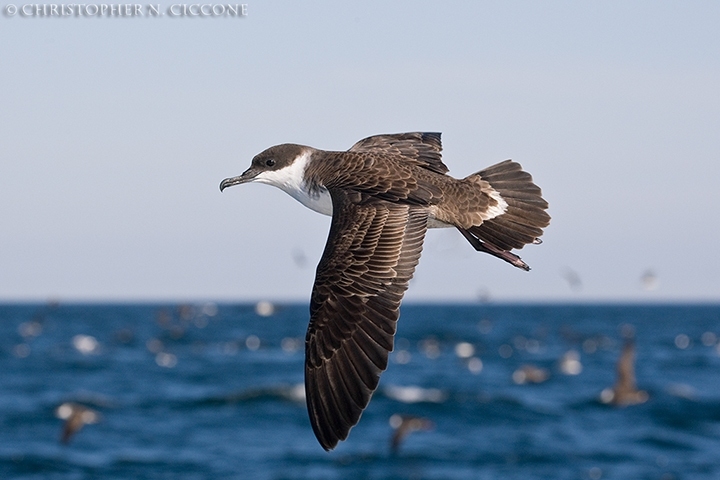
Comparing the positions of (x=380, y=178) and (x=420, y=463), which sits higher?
(x=380, y=178)

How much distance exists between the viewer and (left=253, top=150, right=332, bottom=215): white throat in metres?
7.32

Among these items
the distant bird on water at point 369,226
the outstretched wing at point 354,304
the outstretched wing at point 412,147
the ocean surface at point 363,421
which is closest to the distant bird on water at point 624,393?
the ocean surface at point 363,421

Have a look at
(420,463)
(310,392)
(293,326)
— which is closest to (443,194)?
(310,392)

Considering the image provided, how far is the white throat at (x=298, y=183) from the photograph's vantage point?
7.32 m

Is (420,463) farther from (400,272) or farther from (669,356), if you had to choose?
(669,356)

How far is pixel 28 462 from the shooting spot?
2591 centimetres

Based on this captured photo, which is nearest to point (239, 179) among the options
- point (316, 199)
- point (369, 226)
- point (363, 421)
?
point (316, 199)

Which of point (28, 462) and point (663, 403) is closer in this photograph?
point (28, 462)

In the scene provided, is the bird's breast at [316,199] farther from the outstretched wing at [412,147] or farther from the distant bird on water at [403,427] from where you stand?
the distant bird on water at [403,427]

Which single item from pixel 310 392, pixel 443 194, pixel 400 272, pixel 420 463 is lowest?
pixel 420 463

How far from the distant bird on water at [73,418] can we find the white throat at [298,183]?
64.9ft

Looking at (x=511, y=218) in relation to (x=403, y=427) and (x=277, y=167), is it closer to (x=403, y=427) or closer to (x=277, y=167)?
(x=277, y=167)

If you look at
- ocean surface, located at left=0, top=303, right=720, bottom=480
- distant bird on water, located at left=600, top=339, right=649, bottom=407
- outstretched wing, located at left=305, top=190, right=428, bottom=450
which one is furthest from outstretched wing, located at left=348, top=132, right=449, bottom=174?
distant bird on water, located at left=600, top=339, right=649, bottom=407

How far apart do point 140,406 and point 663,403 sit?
16.2 metres
